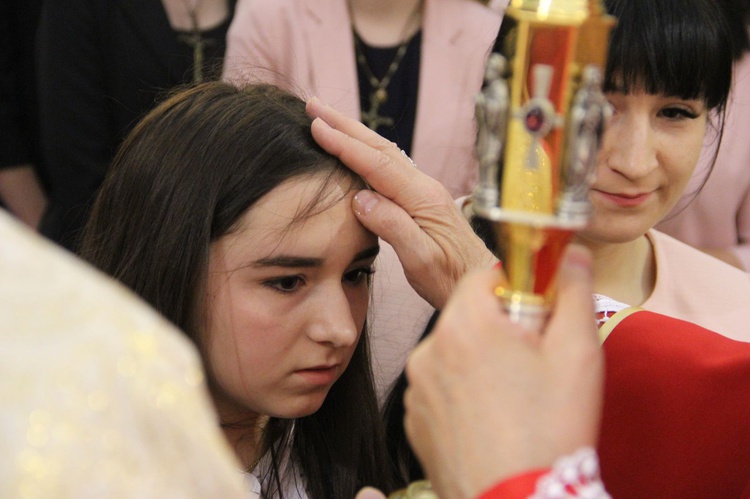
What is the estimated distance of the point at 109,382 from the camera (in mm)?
472

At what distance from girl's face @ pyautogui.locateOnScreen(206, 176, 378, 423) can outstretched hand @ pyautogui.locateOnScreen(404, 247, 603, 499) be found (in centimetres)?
56

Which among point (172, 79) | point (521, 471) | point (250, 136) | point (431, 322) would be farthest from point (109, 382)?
point (172, 79)

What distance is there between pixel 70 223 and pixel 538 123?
1.55 metres

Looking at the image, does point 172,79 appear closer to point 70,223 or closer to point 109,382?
point 70,223

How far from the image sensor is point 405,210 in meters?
1.39

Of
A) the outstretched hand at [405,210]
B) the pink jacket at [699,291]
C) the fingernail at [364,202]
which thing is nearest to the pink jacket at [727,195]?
the pink jacket at [699,291]

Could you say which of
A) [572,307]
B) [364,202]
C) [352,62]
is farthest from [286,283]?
[352,62]

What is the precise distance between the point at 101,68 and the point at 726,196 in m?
1.31

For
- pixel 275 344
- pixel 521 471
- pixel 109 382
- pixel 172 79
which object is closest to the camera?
pixel 109 382

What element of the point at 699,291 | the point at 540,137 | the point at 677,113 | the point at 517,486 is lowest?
the point at 699,291

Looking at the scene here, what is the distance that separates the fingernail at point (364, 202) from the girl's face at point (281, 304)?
21mm

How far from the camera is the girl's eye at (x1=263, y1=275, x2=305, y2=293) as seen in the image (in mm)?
1301

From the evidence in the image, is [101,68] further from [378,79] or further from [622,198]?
[622,198]

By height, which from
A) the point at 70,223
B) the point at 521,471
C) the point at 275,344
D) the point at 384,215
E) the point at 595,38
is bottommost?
the point at 70,223
